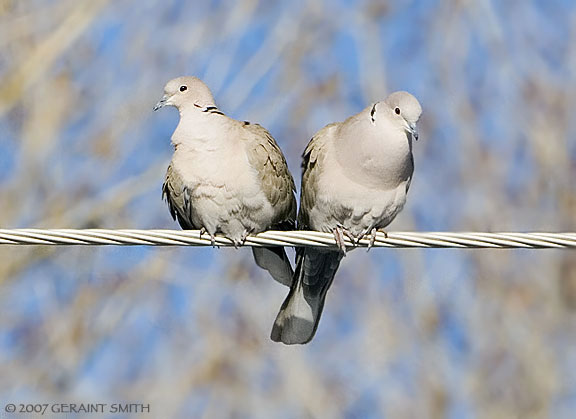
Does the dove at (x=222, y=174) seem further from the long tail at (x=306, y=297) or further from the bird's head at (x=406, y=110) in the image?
the bird's head at (x=406, y=110)

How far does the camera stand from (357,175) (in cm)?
509

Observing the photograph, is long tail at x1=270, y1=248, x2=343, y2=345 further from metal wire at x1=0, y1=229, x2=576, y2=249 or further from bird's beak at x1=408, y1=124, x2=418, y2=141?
metal wire at x1=0, y1=229, x2=576, y2=249

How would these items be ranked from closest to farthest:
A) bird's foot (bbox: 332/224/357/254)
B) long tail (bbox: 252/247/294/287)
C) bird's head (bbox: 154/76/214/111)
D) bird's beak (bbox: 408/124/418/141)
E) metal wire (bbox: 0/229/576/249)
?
metal wire (bbox: 0/229/576/249), bird's beak (bbox: 408/124/418/141), bird's foot (bbox: 332/224/357/254), bird's head (bbox: 154/76/214/111), long tail (bbox: 252/247/294/287)

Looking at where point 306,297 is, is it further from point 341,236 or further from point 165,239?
point 165,239

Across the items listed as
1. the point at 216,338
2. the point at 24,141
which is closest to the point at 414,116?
the point at 216,338

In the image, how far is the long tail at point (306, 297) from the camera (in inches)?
215

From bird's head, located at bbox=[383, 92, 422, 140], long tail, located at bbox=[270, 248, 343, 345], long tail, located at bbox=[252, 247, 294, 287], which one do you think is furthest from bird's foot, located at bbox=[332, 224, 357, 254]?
bird's head, located at bbox=[383, 92, 422, 140]

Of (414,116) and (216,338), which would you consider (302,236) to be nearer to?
(414,116)

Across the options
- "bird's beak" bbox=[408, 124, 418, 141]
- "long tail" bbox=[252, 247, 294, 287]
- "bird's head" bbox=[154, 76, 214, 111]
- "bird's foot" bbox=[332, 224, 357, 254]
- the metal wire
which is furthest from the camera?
"long tail" bbox=[252, 247, 294, 287]

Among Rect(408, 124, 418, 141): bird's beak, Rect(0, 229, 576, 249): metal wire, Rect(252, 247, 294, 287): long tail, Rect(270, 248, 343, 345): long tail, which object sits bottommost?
Rect(0, 229, 576, 249): metal wire

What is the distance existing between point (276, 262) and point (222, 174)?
2.01 ft

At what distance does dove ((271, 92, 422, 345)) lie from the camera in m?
5.01

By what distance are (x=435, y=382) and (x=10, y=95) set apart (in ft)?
13.2

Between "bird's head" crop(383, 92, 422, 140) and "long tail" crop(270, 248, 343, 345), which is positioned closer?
"bird's head" crop(383, 92, 422, 140)
